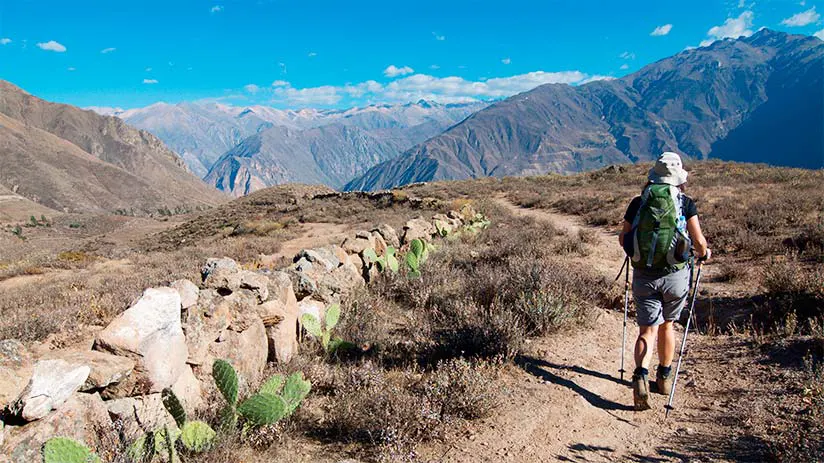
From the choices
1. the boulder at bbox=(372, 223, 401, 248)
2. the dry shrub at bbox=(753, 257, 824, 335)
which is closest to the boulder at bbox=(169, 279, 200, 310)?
the boulder at bbox=(372, 223, 401, 248)

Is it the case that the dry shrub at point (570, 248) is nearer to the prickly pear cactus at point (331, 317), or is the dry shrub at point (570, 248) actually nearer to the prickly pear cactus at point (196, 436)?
the prickly pear cactus at point (331, 317)

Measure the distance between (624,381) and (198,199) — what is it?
140m

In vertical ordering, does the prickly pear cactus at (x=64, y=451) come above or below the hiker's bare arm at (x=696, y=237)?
below

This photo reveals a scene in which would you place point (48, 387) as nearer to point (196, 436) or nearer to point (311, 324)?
point (196, 436)

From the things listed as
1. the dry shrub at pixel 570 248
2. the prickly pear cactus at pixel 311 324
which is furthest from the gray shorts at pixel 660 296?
the dry shrub at pixel 570 248

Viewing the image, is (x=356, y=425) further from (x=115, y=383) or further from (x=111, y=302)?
(x=111, y=302)

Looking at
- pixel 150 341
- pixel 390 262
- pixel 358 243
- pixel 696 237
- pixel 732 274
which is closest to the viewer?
pixel 150 341

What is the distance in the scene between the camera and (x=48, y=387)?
7.07ft

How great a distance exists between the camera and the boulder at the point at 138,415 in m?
2.49

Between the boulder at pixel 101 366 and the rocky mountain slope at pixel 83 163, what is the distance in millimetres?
109091

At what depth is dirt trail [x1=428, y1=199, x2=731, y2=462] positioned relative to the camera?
2881 millimetres

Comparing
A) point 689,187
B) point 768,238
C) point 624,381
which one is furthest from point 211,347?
point 689,187

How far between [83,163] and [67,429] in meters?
137

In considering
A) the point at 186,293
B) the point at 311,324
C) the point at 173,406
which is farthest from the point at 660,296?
the point at 186,293
